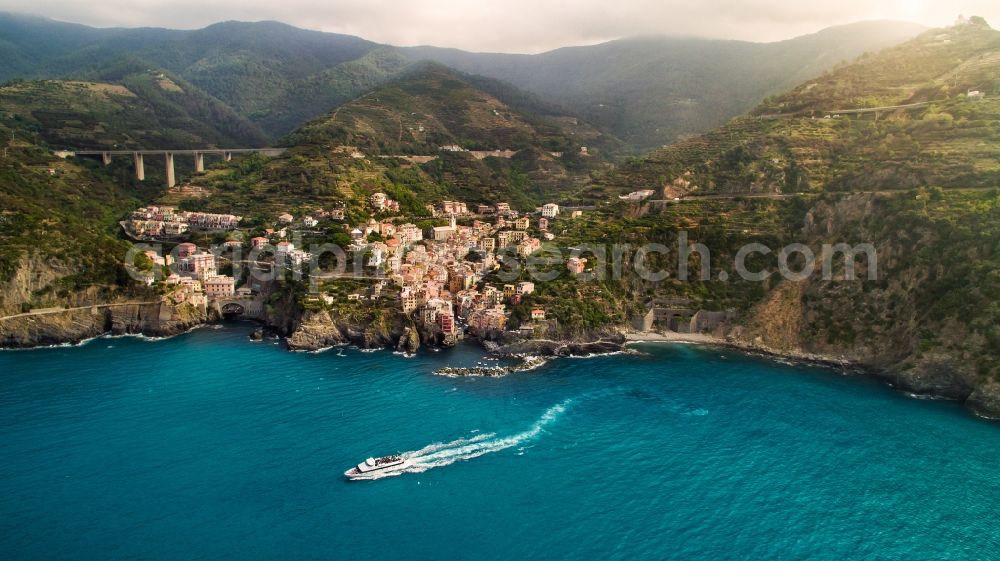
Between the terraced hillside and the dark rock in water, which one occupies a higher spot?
the terraced hillside

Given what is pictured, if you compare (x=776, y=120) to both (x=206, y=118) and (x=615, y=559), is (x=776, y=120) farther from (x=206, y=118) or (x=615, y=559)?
(x=206, y=118)

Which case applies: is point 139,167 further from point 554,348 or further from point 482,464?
point 482,464

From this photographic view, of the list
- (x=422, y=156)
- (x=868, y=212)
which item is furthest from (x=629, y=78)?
(x=868, y=212)

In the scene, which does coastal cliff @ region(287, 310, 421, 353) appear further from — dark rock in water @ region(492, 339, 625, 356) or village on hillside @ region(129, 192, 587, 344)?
dark rock in water @ region(492, 339, 625, 356)

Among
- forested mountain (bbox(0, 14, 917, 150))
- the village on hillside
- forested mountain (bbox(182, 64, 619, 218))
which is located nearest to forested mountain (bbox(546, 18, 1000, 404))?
the village on hillside

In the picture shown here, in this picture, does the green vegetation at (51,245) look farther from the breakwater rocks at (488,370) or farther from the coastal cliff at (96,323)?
the breakwater rocks at (488,370)

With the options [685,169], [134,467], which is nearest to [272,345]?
[134,467]
